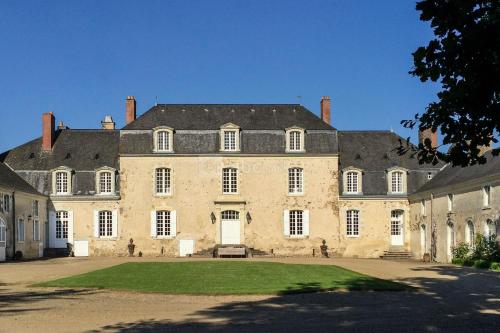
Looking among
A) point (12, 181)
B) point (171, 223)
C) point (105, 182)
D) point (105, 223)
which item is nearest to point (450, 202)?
point (171, 223)

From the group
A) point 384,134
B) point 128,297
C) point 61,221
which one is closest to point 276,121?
point 384,134

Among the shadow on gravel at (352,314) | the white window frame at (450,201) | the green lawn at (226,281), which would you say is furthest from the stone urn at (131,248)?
the shadow on gravel at (352,314)

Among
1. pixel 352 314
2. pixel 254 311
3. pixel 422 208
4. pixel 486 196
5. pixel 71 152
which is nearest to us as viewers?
pixel 352 314

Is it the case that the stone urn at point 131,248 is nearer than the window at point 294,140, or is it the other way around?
the stone urn at point 131,248

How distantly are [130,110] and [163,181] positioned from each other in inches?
215

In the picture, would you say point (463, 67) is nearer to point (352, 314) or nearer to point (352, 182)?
point (352, 314)

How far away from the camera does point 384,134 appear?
38.3 meters

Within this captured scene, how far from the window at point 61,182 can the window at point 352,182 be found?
1598cm

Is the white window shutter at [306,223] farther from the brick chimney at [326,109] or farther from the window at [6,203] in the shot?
the window at [6,203]

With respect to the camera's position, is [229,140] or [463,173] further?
[229,140]

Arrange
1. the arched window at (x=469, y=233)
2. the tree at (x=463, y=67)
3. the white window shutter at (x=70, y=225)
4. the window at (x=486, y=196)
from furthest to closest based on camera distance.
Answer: the white window shutter at (x=70, y=225) → the arched window at (x=469, y=233) → the window at (x=486, y=196) → the tree at (x=463, y=67)

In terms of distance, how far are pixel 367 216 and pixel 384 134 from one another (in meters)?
6.12

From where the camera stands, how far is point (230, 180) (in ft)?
114

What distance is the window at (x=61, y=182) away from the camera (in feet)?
115
